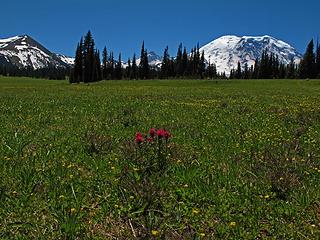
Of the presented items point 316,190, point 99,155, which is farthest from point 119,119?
point 316,190

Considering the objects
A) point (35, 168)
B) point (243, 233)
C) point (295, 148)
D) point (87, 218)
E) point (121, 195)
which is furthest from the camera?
point (295, 148)

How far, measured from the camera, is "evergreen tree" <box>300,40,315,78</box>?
103m

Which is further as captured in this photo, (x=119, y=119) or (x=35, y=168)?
(x=119, y=119)

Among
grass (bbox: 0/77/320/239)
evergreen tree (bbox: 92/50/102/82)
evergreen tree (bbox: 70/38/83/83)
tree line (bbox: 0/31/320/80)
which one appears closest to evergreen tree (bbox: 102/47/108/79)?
tree line (bbox: 0/31/320/80)

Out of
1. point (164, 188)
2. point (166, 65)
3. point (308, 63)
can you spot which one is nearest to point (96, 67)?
point (166, 65)

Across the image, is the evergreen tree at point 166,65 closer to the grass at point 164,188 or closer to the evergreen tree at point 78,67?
the evergreen tree at point 78,67

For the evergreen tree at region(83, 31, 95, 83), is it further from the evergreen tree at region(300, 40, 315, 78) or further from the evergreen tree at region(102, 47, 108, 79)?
the evergreen tree at region(300, 40, 315, 78)

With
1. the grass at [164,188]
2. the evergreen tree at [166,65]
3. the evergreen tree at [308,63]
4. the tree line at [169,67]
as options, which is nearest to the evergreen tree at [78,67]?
the tree line at [169,67]

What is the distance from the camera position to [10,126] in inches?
420

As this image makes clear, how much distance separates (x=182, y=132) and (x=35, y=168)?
4959 mm

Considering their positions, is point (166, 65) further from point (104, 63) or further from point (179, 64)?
point (104, 63)

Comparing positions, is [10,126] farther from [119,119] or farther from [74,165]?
[74,165]

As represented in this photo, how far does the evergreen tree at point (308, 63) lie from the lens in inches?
4050

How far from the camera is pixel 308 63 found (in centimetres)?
10319
